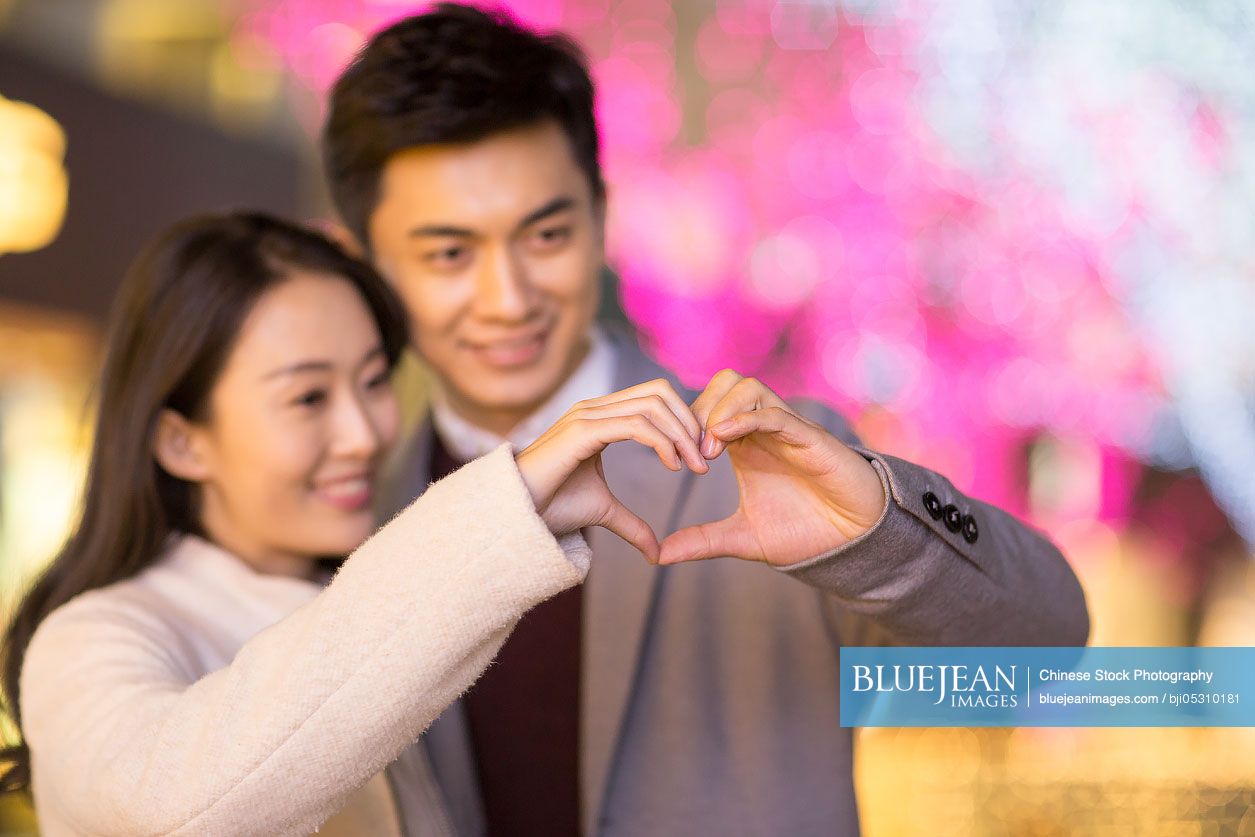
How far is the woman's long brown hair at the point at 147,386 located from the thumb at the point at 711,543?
0.54m

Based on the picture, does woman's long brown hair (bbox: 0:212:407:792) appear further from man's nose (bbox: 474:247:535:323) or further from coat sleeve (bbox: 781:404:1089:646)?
coat sleeve (bbox: 781:404:1089:646)

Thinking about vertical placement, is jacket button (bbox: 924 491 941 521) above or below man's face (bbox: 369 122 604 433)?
below

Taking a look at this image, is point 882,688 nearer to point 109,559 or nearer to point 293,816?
point 293,816

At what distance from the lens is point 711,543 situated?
960 mm

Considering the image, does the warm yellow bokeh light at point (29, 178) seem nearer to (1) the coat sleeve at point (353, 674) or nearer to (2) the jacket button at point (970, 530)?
(1) the coat sleeve at point (353, 674)

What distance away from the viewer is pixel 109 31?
12.4 feet

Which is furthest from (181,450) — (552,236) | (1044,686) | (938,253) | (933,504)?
(938,253)

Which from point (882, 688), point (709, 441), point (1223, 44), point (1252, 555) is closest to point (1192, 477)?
point (1252, 555)

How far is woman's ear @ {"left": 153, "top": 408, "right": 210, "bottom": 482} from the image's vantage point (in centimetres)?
121

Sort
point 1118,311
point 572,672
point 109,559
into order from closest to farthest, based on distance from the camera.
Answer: point 109,559
point 572,672
point 1118,311

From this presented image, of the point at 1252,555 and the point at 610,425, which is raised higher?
the point at 1252,555

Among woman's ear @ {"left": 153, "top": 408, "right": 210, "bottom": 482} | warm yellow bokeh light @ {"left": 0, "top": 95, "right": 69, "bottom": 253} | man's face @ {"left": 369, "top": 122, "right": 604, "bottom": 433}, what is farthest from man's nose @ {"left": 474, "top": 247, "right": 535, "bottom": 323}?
warm yellow bokeh light @ {"left": 0, "top": 95, "right": 69, "bottom": 253}

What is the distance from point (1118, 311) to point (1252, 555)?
0.69 metres

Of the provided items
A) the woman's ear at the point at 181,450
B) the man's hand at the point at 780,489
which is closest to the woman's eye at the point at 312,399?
the woman's ear at the point at 181,450
